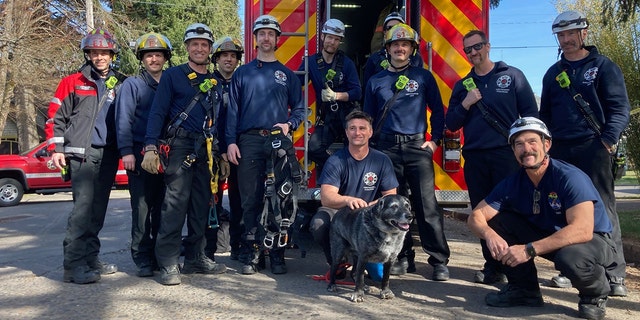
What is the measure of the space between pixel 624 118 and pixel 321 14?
130 inches

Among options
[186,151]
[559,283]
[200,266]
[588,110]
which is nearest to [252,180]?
[186,151]

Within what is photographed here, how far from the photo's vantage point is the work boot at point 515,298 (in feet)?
13.5

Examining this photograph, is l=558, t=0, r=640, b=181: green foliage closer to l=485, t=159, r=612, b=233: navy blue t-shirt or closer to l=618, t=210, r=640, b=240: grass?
l=618, t=210, r=640, b=240: grass

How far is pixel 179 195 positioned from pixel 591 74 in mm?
→ 3621

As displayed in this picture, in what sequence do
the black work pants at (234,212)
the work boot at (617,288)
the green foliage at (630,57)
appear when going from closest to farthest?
the work boot at (617,288)
the black work pants at (234,212)
the green foliage at (630,57)

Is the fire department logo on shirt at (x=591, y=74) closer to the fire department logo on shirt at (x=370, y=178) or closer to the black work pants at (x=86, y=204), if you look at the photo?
the fire department logo on shirt at (x=370, y=178)

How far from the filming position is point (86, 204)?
193 inches

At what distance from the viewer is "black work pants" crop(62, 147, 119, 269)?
4.88 meters

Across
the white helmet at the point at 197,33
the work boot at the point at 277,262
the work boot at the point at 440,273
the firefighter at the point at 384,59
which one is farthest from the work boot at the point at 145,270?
the firefighter at the point at 384,59

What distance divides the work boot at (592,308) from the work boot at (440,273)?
1297mm

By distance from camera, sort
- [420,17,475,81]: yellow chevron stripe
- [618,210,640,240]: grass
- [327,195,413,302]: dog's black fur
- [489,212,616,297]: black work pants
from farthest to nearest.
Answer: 1. [618,210,640,240]: grass
2. [420,17,475,81]: yellow chevron stripe
3. [327,195,413,302]: dog's black fur
4. [489,212,616,297]: black work pants

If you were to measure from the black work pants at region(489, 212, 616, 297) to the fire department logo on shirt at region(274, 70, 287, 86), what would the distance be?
7.45 ft

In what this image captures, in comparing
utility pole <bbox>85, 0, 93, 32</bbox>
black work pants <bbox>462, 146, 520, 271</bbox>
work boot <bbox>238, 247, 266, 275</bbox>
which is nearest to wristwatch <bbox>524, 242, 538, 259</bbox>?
black work pants <bbox>462, 146, 520, 271</bbox>

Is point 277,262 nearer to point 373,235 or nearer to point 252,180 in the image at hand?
point 252,180
